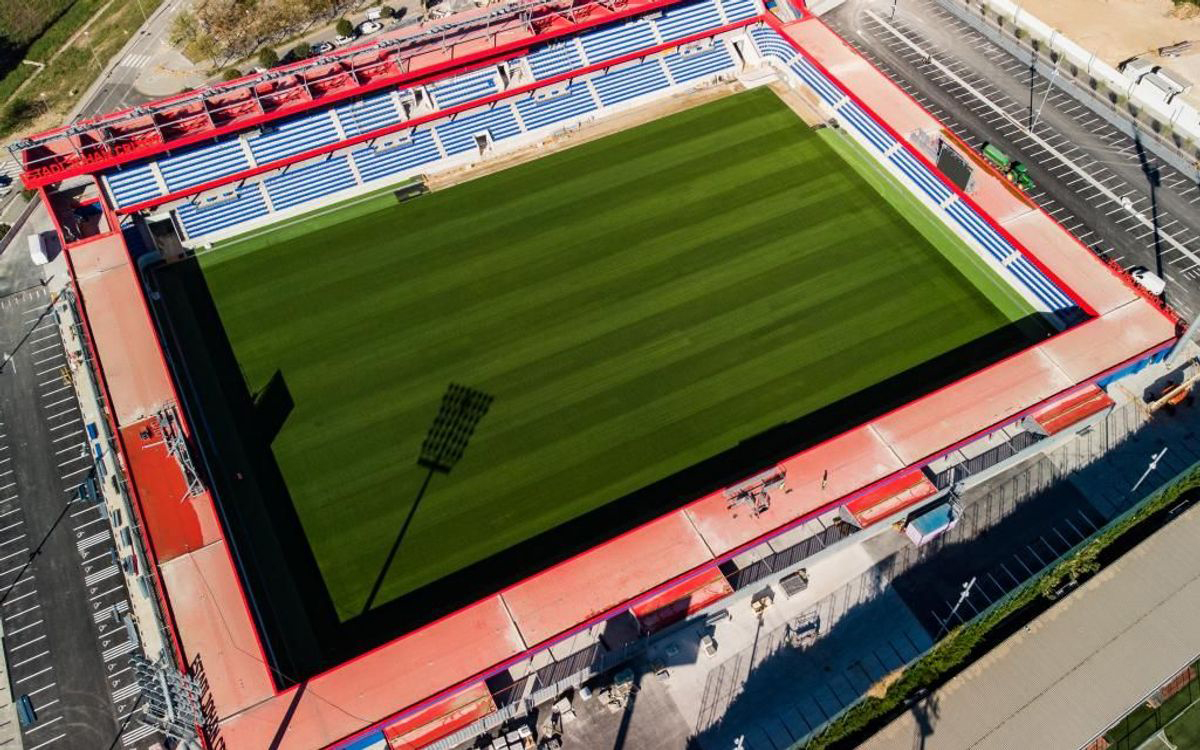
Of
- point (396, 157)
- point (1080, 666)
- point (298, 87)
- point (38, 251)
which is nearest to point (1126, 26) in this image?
point (1080, 666)

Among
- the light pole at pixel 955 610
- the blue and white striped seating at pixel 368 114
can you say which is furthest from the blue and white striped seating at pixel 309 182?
the light pole at pixel 955 610

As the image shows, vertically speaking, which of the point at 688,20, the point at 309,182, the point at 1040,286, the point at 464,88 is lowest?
the point at 1040,286

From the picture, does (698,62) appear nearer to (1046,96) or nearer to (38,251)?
(1046,96)

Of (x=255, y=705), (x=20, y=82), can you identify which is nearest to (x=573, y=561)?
(x=255, y=705)

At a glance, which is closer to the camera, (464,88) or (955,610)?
(955,610)

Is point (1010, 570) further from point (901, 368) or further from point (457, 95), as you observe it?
point (457, 95)

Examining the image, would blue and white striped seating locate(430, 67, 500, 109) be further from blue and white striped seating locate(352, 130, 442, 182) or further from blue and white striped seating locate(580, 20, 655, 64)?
blue and white striped seating locate(580, 20, 655, 64)

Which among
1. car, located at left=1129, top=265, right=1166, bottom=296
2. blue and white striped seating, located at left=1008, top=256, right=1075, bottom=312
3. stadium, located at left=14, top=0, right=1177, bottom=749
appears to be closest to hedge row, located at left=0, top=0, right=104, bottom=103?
stadium, located at left=14, top=0, right=1177, bottom=749

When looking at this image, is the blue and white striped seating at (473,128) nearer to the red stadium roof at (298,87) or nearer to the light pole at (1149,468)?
the red stadium roof at (298,87)
